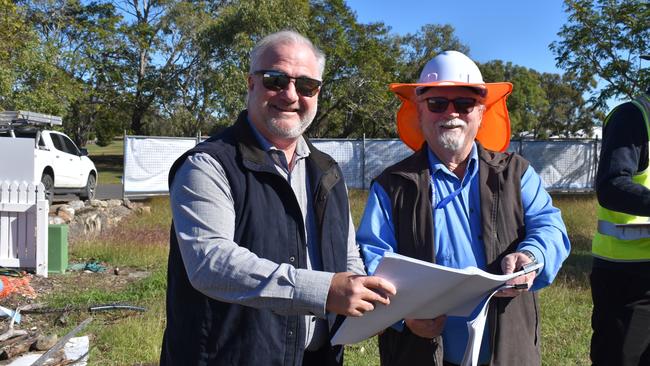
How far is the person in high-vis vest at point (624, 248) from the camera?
2.65 metres

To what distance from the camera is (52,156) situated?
14.5 meters

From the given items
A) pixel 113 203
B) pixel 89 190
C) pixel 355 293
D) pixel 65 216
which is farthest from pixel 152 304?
pixel 89 190

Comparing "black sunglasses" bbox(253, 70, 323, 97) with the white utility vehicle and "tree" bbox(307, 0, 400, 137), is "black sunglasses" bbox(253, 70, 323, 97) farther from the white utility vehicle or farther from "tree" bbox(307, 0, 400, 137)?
"tree" bbox(307, 0, 400, 137)

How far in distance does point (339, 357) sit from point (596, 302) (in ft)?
4.47

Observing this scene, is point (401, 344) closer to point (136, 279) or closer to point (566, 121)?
point (136, 279)

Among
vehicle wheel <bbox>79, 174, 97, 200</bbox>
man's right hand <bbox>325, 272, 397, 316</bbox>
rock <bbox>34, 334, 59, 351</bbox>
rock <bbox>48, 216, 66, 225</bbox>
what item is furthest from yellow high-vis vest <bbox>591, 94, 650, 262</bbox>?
vehicle wheel <bbox>79, 174, 97, 200</bbox>

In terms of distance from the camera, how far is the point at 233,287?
1.71m

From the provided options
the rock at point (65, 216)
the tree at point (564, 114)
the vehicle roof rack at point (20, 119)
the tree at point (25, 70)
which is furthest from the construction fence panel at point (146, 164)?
the tree at point (564, 114)

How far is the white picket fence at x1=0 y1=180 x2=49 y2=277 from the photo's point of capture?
7633 millimetres

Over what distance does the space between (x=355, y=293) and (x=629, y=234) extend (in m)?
1.74

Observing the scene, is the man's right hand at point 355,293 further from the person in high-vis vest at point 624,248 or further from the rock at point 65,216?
the rock at point 65,216

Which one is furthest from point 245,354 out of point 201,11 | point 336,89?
point 201,11

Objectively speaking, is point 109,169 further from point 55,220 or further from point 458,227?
point 458,227

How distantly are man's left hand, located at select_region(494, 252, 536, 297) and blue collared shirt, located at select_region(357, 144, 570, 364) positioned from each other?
0.13m
